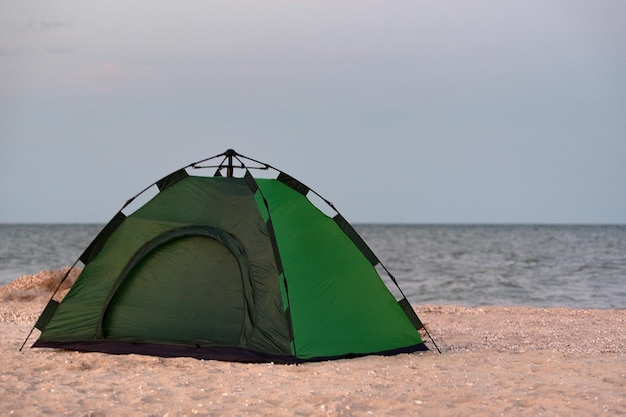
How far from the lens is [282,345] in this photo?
8.39 meters

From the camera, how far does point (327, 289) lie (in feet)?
29.0

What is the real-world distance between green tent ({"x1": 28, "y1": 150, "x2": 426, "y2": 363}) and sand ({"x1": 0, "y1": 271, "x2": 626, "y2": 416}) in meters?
0.34

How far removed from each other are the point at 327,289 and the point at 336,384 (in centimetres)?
176

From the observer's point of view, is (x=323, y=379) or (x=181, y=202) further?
(x=181, y=202)

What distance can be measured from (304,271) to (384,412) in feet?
8.93

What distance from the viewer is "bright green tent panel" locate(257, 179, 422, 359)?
857 centimetres

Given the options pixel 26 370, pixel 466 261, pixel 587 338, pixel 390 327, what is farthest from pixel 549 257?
pixel 26 370

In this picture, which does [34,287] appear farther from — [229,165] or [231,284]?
[231,284]

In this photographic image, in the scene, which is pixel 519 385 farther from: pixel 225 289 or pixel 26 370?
pixel 26 370

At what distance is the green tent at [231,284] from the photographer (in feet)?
28.1

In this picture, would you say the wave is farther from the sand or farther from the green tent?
the green tent

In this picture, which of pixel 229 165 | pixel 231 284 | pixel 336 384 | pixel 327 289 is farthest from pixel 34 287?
pixel 336 384

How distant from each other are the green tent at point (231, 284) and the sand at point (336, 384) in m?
0.34

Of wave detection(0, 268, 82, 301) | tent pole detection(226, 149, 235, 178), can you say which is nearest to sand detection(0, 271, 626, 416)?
tent pole detection(226, 149, 235, 178)
